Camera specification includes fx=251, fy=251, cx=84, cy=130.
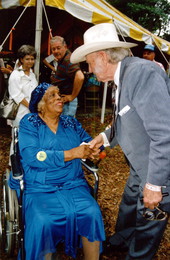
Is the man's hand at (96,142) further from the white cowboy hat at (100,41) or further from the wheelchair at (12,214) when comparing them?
the white cowboy hat at (100,41)

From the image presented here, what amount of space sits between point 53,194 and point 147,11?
18.7m

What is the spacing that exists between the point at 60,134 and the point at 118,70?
38.7 inches

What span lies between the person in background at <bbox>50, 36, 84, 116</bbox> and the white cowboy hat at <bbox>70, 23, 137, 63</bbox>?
167 cm

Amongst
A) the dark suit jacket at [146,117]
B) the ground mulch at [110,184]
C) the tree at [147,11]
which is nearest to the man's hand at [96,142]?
the dark suit jacket at [146,117]

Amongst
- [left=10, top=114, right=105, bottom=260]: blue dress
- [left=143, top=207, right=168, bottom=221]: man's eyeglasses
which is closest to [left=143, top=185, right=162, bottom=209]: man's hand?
[left=143, top=207, right=168, bottom=221]: man's eyeglasses

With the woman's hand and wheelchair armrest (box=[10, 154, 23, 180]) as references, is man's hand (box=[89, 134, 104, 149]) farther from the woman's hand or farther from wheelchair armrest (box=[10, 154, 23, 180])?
wheelchair armrest (box=[10, 154, 23, 180])

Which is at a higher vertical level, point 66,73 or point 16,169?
point 66,73

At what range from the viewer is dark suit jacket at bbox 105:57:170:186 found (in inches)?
58.4

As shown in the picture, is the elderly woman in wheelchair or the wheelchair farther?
the wheelchair

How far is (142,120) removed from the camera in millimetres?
1625

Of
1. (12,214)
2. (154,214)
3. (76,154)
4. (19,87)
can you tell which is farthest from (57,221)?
(19,87)

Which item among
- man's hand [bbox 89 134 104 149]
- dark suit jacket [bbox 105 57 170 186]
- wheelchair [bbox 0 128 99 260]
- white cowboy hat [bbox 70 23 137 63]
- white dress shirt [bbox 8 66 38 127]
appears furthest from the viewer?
white dress shirt [bbox 8 66 38 127]

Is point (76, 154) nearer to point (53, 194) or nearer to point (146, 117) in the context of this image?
point (53, 194)

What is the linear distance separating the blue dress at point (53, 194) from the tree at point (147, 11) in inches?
678
